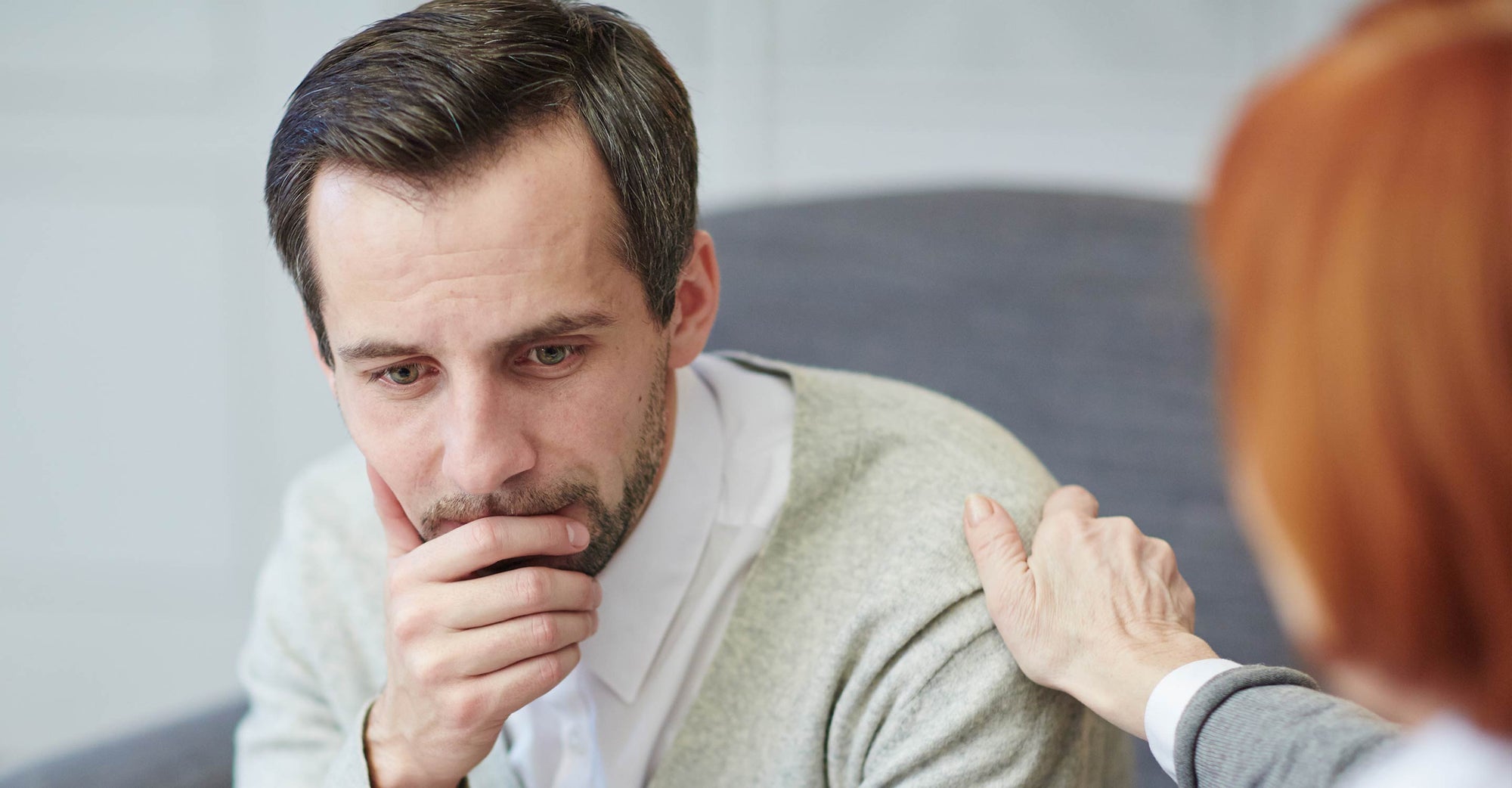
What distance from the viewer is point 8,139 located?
2.50 metres

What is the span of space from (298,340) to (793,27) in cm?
124

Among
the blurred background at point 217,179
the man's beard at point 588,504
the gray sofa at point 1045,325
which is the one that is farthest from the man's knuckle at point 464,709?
the blurred background at point 217,179

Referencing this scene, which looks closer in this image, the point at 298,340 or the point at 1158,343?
the point at 1158,343

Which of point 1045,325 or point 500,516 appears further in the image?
point 1045,325

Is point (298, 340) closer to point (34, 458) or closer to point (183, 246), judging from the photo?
point (183, 246)

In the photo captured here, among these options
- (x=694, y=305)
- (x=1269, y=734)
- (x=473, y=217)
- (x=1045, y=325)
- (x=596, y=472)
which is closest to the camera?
(x=1269, y=734)

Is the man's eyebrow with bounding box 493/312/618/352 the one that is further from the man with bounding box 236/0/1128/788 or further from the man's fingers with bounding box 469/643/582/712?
the man's fingers with bounding box 469/643/582/712

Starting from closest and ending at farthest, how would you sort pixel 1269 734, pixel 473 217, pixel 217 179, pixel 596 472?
pixel 1269 734 < pixel 473 217 < pixel 596 472 < pixel 217 179

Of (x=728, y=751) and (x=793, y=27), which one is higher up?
(x=793, y=27)

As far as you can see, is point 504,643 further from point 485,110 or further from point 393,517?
point 485,110

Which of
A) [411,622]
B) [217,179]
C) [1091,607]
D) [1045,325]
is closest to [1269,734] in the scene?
[1091,607]

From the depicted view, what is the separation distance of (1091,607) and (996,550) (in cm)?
10

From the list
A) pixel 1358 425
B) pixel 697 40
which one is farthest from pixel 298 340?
pixel 1358 425

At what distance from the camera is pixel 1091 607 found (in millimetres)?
944
